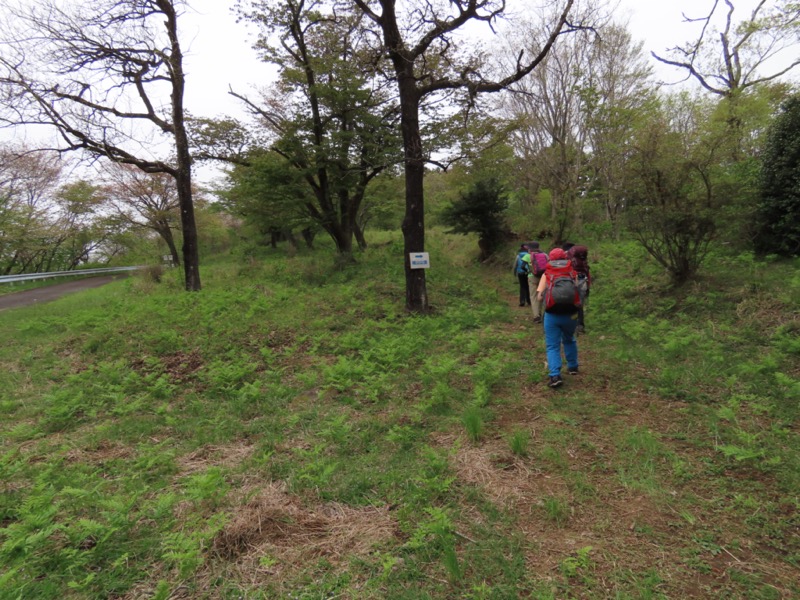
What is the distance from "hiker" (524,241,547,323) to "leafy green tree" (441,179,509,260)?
22.7 feet

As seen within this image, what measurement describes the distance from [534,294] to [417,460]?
19.7 ft

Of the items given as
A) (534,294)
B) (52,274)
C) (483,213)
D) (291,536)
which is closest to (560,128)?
(483,213)

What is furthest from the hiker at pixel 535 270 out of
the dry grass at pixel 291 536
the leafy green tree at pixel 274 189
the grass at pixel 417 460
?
the leafy green tree at pixel 274 189

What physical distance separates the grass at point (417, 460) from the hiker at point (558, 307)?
388 mm

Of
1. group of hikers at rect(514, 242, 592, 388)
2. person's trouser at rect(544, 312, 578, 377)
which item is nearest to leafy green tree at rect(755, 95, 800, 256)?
group of hikers at rect(514, 242, 592, 388)

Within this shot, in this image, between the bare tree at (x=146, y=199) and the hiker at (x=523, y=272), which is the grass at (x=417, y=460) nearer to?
the hiker at (x=523, y=272)

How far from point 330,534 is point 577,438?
2333mm

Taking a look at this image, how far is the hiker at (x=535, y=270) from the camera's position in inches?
308

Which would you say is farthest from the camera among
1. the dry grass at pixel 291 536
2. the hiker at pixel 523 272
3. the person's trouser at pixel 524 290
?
the person's trouser at pixel 524 290

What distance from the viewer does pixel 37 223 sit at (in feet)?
72.9

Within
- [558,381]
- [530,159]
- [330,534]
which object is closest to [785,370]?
[558,381]

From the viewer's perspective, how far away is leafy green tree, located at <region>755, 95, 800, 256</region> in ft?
22.5

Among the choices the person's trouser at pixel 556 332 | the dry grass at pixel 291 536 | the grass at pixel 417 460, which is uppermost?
the person's trouser at pixel 556 332

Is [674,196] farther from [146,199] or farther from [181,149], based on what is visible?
[146,199]
